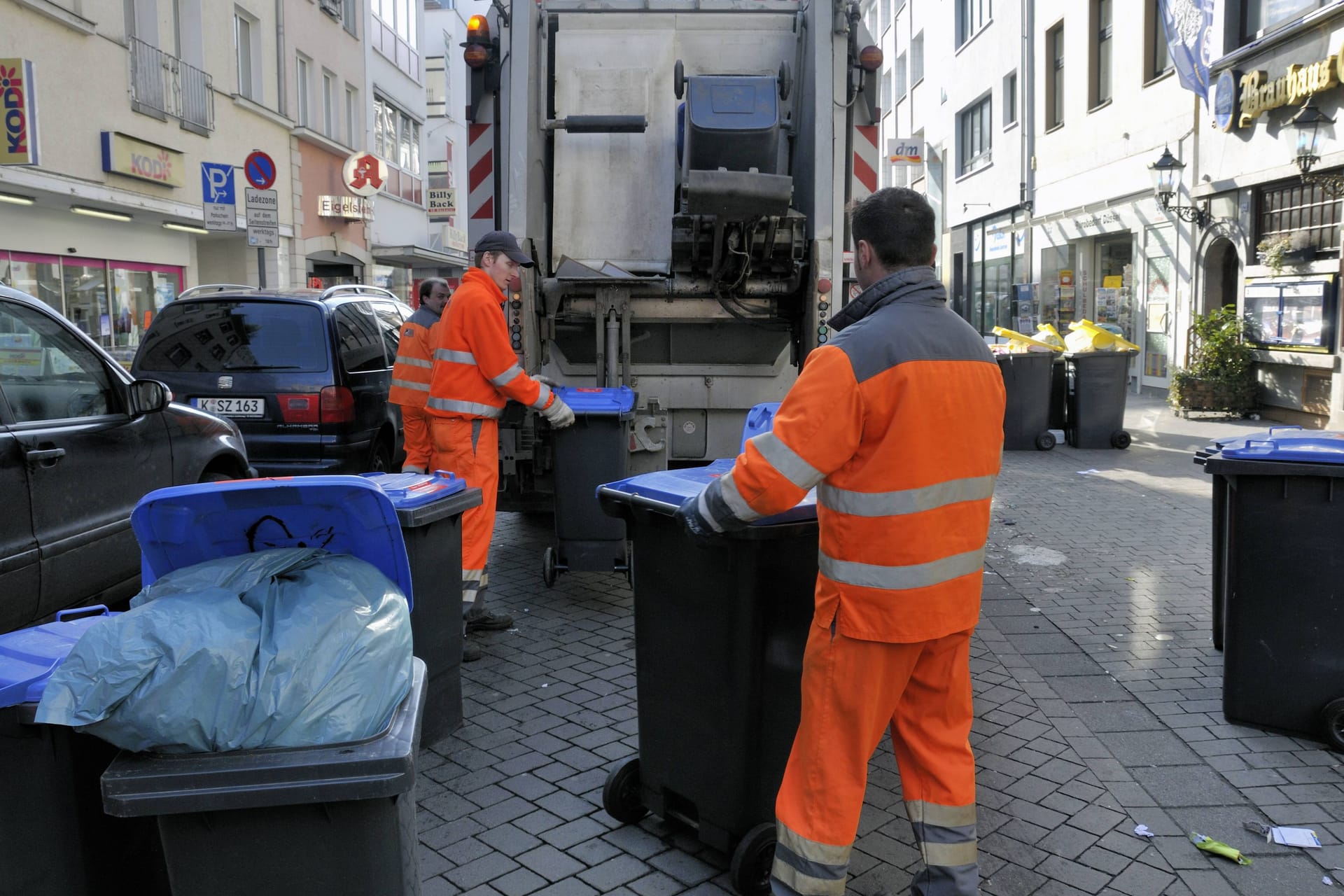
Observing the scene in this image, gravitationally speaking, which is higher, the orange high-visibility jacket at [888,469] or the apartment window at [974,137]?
the apartment window at [974,137]

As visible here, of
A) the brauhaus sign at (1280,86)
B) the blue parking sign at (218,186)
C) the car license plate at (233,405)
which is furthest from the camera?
the brauhaus sign at (1280,86)

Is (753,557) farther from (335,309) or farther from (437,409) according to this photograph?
(335,309)

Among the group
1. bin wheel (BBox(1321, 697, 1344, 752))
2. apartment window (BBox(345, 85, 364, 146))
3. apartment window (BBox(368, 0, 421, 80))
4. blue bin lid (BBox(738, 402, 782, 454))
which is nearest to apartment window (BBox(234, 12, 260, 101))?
apartment window (BBox(345, 85, 364, 146))

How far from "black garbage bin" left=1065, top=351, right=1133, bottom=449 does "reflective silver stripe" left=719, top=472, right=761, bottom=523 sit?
9333 mm

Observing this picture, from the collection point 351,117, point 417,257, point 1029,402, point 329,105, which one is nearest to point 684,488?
point 1029,402

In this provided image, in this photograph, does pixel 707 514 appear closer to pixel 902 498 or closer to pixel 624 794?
pixel 902 498

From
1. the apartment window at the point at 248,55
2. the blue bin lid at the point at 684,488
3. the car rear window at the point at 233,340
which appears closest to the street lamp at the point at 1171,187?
the car rear window at the point at 233,340

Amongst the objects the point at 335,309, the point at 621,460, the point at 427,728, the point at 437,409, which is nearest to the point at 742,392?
the point at 621,460

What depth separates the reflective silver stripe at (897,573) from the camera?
2502 millimetres

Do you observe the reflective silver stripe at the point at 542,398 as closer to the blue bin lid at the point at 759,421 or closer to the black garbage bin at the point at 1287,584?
the blue bin lid at the point at 759,421

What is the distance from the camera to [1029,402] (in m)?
11.2

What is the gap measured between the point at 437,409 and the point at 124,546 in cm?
139

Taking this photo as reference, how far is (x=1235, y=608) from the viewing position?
12.9ft

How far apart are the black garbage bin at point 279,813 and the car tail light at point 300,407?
5.42m
